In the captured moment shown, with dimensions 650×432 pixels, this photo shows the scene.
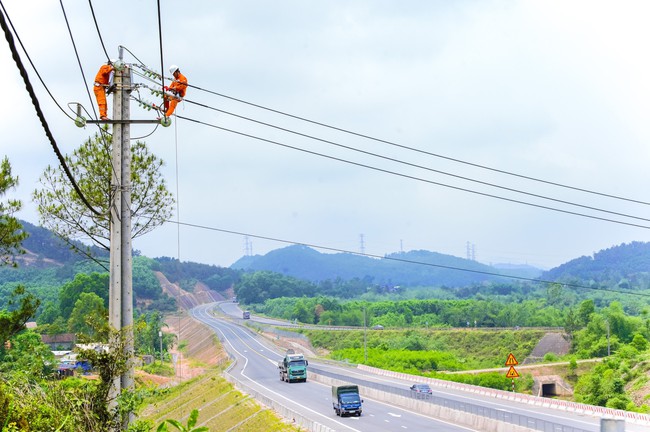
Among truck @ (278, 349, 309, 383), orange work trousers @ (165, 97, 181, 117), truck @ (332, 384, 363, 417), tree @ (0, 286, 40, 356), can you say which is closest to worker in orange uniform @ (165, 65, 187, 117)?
orange work trousers @ (165, 97, 181, 117)

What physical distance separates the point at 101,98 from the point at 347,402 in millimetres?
34103

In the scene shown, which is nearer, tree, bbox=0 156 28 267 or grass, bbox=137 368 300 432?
tree, bbox=0 156 28 267

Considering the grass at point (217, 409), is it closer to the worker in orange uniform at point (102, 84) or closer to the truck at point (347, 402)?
the truck at point (347, 402)

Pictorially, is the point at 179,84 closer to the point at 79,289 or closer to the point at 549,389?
the point at 549,389

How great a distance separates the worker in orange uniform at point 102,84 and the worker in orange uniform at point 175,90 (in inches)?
52.2

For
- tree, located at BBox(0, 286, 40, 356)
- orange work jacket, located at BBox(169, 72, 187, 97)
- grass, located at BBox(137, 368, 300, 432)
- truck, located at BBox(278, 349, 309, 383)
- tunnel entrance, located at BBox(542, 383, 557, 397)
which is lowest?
tunnel entrance, located at BBox(542, 383, 557, 397)

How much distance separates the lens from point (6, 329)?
29.3 metres

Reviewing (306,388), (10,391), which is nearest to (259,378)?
(306,388)

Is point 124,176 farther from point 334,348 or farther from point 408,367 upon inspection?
point 334,348

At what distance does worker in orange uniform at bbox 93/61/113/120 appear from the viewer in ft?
56.2

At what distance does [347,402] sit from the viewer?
47562mm

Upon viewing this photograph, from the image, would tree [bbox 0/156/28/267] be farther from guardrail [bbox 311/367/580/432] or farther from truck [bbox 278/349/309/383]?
truck [bbox 278/349/309/383]

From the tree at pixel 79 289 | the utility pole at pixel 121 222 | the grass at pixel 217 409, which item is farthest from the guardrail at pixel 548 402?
the tree at pixel 79 289

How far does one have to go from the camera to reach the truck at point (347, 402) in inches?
1869
